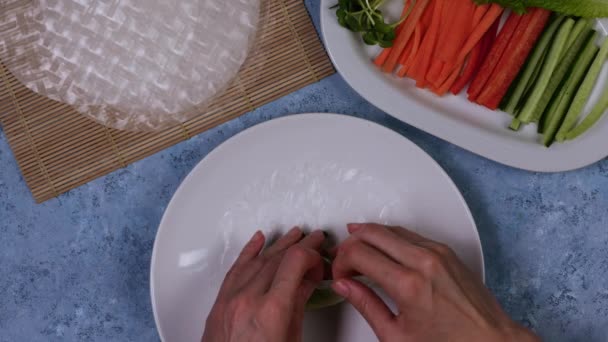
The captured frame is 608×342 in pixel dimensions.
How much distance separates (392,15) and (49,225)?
0.75m

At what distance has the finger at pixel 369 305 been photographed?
3.05ft

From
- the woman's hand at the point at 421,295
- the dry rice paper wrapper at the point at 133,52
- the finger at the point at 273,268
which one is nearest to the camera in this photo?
the woman's hand at the point at 421,295

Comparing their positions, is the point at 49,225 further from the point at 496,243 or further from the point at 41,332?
the point at 496,243

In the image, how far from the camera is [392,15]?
1111 millimetres

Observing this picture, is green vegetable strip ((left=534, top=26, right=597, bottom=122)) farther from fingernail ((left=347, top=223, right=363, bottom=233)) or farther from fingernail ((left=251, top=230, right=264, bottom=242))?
fingernail ((left=251, top=230, right=264, bottom=242))

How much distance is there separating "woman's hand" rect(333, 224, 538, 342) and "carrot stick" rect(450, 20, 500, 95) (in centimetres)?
30

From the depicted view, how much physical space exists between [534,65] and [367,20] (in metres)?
0.31

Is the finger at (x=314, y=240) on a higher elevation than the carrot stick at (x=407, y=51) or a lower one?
lower

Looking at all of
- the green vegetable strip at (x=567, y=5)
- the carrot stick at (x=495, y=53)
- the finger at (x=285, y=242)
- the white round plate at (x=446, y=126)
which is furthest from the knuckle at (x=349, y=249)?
the green vegetable strip at (x=567, y=5)

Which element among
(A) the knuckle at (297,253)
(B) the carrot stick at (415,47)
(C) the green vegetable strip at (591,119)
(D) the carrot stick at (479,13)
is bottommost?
(A) the knuckle at (297,253)

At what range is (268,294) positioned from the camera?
0.97 metres

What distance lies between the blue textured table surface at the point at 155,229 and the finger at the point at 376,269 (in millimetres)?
279

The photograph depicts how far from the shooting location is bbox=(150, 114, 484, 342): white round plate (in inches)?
42.5

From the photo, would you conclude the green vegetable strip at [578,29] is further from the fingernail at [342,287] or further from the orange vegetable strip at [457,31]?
the fingernail at [342,287]
